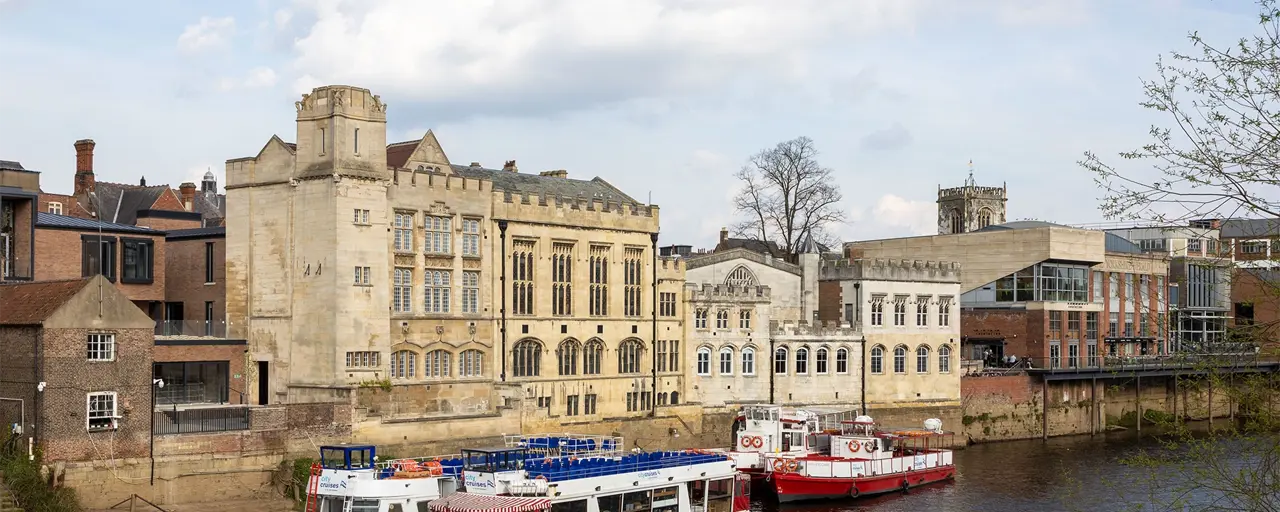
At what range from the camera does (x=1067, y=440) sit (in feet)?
298

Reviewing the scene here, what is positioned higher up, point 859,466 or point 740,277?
point 740,277

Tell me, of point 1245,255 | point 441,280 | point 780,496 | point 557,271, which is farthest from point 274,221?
point 1245,255

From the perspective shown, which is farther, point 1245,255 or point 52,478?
point 52,478

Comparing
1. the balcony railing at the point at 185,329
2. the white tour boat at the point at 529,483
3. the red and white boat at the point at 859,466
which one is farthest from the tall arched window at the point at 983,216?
the white tour boat at the point at 529,483

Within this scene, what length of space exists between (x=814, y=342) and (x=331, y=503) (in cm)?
4073

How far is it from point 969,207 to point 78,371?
120509mm

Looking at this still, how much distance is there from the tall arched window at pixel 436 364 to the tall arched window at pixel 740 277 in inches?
828

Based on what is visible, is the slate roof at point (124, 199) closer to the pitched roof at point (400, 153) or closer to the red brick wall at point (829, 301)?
the pitched roof at point (400, 153)

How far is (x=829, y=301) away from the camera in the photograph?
8462cm

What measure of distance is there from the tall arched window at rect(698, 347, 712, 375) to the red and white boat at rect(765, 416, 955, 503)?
8.02 meters

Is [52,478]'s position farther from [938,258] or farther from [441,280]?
[938,258]

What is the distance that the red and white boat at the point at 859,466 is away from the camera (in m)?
64.6

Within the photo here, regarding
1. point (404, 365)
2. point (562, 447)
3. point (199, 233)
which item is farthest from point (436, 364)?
point (199, 233)

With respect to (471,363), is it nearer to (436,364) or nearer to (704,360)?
(436,364)
